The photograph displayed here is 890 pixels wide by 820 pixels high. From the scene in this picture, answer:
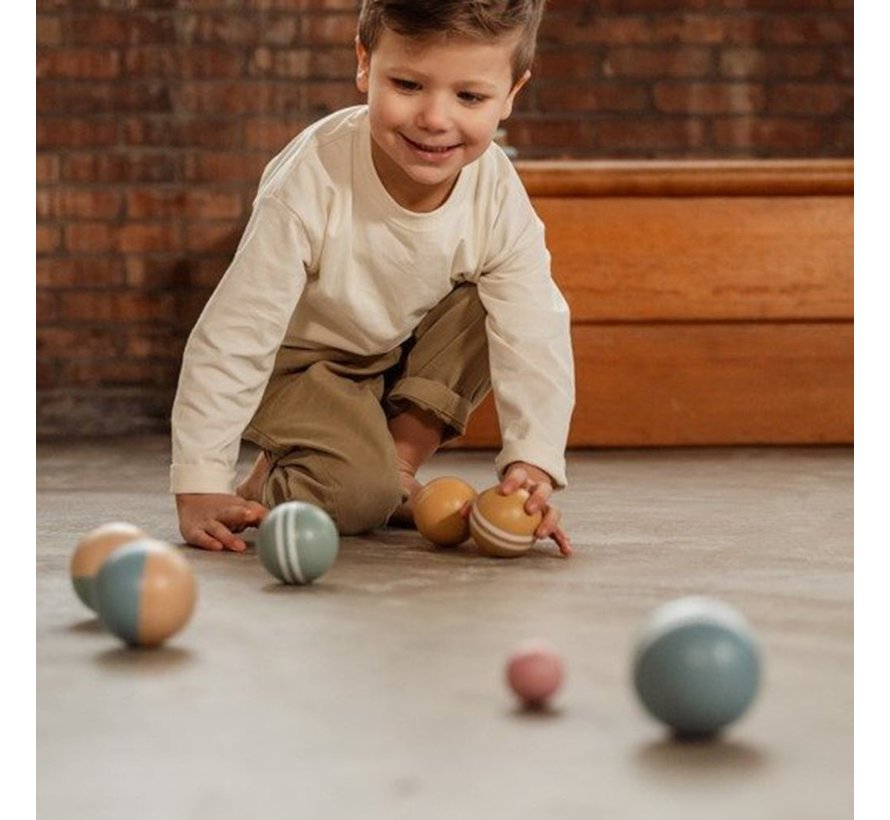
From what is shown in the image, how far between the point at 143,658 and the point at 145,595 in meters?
0.06

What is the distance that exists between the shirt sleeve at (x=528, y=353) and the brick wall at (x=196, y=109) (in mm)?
2090

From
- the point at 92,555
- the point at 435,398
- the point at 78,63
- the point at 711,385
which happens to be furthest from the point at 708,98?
the point at 92,555

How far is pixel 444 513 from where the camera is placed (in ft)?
6.52

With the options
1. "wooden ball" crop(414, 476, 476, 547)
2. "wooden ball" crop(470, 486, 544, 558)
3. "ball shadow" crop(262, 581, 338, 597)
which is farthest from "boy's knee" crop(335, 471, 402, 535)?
"ball shadow" crop(262, 581, 338, 597)

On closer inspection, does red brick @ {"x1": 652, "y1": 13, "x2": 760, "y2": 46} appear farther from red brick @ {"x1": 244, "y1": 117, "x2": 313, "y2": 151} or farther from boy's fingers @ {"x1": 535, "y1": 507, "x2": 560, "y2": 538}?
boy's fingers @ {"x1": 535, "y1": 507, "x2": 560, "y2": 538}

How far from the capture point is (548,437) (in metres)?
2.09

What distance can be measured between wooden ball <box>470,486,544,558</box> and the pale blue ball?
733mm

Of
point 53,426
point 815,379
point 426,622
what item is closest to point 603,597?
point 426,622

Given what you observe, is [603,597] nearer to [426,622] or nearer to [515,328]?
[426,622]

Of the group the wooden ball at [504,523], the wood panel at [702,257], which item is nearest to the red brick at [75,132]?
the wood panel at [702,257]

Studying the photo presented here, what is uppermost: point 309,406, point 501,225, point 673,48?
point 673,48

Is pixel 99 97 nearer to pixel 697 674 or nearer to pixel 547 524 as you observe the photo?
pixel 547 524

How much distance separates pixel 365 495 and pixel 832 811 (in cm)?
121

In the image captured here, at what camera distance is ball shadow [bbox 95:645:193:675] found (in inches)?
53.2
